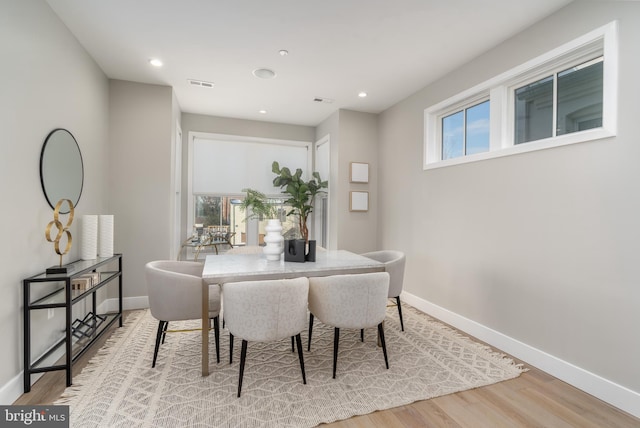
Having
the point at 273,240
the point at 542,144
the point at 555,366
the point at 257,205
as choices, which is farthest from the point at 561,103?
the point at 257,205

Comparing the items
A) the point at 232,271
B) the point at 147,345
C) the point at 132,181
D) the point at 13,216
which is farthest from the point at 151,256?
the point at 232,271

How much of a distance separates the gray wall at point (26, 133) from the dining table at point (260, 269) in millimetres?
1168

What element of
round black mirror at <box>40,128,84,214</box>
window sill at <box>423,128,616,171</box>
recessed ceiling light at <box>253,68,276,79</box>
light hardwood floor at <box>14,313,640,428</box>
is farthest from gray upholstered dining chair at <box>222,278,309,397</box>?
recessed ceiling light at <box>253,68,276,79</box>

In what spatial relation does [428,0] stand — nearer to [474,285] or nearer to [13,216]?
[474,285]

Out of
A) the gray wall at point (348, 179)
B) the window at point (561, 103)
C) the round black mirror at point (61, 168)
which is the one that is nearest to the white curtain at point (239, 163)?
the gray wall at point (348, 179)

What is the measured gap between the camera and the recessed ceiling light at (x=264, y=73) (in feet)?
11.0

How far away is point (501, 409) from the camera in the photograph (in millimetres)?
1903

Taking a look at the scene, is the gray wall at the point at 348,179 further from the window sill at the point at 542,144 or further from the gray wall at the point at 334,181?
the window sill at the point at 542,144

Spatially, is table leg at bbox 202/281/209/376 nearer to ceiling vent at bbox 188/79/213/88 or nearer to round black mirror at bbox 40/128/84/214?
round black mirror at bbox 40/128/84/214

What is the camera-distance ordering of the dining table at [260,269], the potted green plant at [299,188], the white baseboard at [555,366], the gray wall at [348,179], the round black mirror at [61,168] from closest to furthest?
1. the white baseboard at [555,366]
2. the dining table at [260,269]
3. the round black mirror at [61,168]
4. the gray wall at [348,179]
5. the potted green plant at [299,188]

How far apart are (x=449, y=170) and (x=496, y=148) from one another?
0.59m

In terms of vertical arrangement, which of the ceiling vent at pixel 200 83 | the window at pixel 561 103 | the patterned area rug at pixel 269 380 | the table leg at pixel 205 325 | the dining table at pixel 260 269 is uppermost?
the ceiling vent at pixel 200 83

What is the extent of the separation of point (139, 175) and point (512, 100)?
422 cm

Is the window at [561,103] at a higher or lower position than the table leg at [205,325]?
higher
